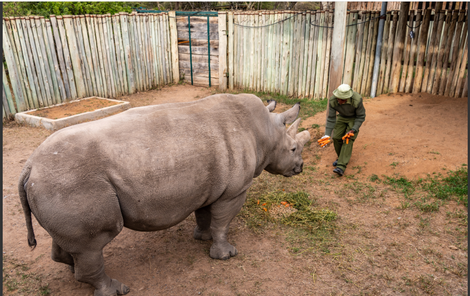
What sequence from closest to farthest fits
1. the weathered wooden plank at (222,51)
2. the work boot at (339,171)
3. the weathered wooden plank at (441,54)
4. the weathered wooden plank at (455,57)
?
the work boot at (339,171) < the weathered wooden plank at (455,57) < the weathered wooden plank at (441,54) < the weathered wooden plank at (222,51)

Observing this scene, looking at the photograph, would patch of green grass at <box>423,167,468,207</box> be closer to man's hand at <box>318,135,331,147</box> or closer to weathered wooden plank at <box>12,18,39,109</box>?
man's hand at <box>318,135,331,147</box>

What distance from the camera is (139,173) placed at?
3.57 meters

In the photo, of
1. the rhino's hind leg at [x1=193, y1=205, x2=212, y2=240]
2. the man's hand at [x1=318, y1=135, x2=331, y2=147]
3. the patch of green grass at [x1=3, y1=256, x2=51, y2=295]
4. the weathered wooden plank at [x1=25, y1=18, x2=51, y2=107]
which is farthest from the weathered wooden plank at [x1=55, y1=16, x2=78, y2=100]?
the rhino's hind leg at [x1=193, y1=205, x2=212, y2=240]

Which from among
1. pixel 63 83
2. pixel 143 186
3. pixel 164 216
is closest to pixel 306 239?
pixel 164 216

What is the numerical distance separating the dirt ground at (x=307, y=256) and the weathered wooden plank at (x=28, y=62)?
3.91 m

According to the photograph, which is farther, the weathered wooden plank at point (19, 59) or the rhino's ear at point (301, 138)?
the weathered wooden plank at point (19, 59)

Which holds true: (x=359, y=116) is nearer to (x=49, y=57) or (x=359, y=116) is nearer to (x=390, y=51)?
(x=390, y=51)

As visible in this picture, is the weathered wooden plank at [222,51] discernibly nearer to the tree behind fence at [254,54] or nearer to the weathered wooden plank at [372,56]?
the tree behind fence at [254,54]

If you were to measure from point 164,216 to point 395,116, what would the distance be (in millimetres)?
7346

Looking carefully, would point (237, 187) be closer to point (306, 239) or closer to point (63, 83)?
point (306, 239)

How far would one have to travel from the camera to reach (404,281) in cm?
438

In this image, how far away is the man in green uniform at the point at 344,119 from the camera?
701 centimetres

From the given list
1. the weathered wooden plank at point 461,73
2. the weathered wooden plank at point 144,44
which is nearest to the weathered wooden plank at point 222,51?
the weathered wooden plank at point 144,44

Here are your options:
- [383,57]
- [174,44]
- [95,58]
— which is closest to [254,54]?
[174,44]
